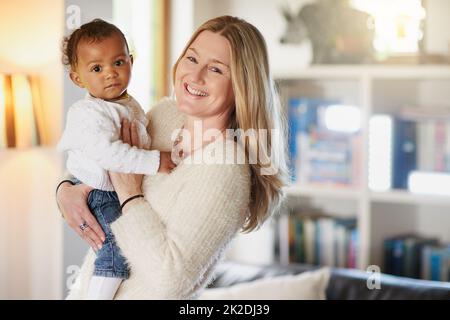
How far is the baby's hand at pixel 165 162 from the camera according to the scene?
0.44 meters

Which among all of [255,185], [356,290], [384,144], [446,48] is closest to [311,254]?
[384,144]

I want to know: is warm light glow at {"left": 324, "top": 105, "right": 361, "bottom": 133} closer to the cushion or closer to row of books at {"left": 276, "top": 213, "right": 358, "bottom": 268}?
row of books at {"left": 276, "top": 213, "right": 358, "bottom": 268}

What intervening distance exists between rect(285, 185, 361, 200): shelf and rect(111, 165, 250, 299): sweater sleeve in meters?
1.44

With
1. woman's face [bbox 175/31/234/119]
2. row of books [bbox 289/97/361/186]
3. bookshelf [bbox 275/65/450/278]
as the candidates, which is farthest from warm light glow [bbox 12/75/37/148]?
row of books [bbox 289/97/361/186]

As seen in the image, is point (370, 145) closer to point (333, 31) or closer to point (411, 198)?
point (411, 198)

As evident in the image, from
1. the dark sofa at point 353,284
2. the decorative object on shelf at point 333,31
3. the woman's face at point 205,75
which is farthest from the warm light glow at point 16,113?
the decorative object on shelf at point 333,31

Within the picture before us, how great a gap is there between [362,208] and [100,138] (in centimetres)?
158

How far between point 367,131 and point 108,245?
1.49 metres

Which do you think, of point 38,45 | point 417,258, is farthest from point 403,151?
point 38,45

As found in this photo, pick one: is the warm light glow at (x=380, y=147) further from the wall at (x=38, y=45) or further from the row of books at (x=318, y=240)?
the wall at (x=38, y=45)

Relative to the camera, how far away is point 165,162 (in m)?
0.44

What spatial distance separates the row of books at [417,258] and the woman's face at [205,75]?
5.20ft

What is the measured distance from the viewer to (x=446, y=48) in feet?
5.98

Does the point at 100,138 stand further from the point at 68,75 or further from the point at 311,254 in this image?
the point at 311,254
